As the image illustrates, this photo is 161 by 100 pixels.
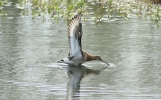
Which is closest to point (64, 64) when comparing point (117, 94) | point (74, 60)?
point (74, 60)

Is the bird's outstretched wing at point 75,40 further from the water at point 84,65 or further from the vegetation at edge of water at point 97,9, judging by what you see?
the vegetation at edge of water at point 97,9

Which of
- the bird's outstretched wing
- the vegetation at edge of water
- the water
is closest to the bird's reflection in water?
the water

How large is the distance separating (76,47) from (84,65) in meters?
0.92

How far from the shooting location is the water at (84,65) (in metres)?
10.9

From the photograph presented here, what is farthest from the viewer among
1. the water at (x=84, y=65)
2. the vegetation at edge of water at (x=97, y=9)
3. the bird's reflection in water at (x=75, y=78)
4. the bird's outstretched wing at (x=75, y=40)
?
the vegetation at edge of water at (x=97, y=9)

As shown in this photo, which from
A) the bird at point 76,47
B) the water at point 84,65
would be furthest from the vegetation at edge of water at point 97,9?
the bird at point 76,47

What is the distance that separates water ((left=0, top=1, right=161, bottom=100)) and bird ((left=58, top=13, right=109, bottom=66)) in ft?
0.63

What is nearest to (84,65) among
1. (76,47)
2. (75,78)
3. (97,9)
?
(76,47)

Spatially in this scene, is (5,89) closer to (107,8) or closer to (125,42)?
(125,42)

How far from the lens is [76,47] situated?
504 inches

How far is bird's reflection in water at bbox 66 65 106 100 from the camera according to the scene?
1064 centimetres

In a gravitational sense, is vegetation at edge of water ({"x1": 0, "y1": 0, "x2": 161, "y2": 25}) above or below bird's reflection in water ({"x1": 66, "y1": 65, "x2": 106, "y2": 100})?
above

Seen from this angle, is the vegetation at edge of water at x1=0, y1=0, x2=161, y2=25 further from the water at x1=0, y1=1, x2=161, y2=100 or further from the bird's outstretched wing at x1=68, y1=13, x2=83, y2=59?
the bird's outstretched wing at x1=68, y1=13, x2=83, y2=59

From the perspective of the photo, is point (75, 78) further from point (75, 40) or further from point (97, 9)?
point (97, 9)
